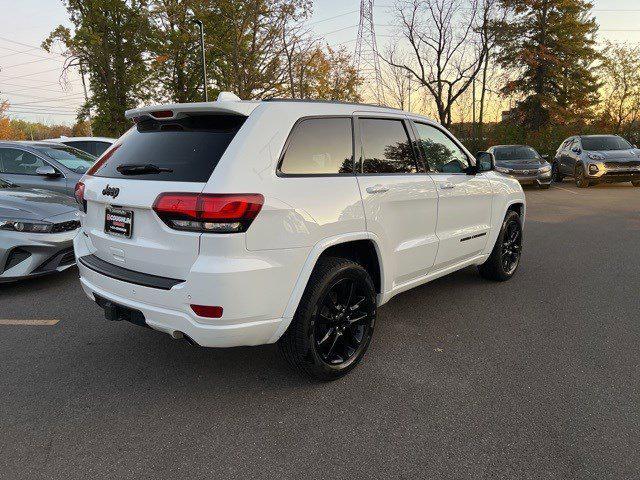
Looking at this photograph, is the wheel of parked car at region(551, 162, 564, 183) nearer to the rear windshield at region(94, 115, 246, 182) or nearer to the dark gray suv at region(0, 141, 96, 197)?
the dark gray suv at region(0, 141, 96, 197)

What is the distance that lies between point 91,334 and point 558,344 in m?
3.81

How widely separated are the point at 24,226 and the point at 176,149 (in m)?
3.12

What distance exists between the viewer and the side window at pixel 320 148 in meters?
2.67

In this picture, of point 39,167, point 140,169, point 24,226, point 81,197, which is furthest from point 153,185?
point 39,167

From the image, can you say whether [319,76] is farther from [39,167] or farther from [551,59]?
[39,167]

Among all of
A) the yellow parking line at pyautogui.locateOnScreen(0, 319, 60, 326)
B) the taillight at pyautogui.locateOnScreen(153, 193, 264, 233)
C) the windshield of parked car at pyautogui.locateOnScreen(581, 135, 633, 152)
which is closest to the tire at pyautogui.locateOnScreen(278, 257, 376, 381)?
the taillight at pyautogui.locateOnScreen(153, 193, 264, 233)

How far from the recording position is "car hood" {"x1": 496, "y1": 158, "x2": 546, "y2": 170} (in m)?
A: 14.9

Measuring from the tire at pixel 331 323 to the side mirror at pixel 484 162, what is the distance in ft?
6.39

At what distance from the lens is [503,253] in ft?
16.4

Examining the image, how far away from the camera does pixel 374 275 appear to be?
328cm

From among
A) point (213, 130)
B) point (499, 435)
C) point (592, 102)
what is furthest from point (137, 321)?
point (592, 102)

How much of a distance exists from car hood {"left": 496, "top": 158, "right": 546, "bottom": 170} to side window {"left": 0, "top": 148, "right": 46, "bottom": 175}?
13060mm

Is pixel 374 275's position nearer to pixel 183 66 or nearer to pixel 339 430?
pixel 339 430

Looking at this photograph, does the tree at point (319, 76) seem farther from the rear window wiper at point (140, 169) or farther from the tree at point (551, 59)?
the rear window wiper at point (140, 169)
